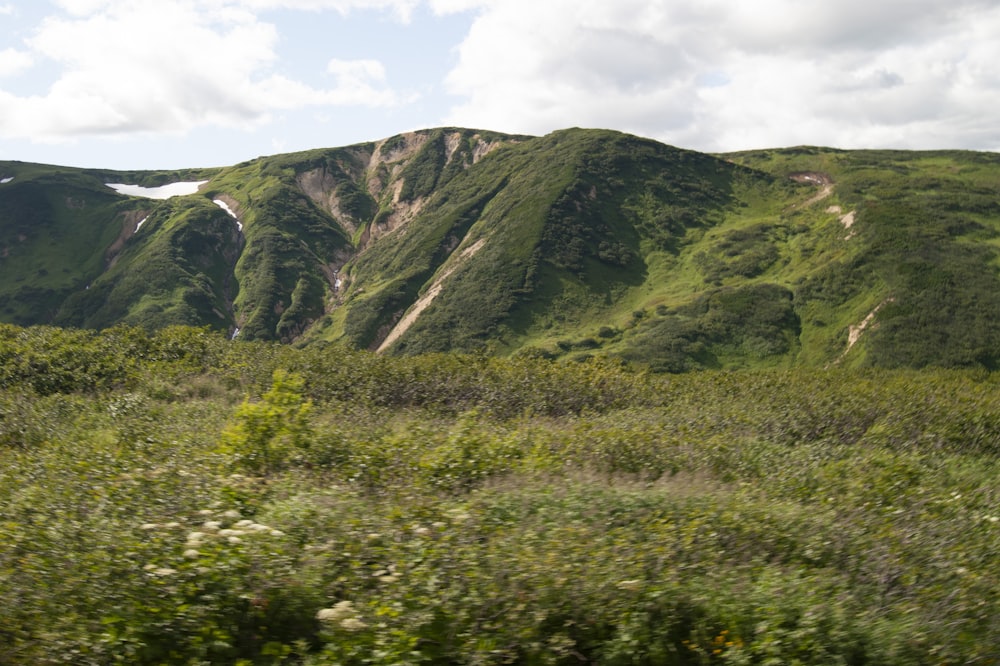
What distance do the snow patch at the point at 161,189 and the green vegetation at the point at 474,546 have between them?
197 meters

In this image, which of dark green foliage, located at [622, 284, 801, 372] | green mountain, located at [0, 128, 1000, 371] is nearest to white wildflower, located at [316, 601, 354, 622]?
dark green foliage, located at [622, 284, 801, 372]

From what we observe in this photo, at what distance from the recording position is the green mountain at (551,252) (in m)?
79.9

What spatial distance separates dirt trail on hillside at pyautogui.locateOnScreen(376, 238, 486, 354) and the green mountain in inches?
21.1

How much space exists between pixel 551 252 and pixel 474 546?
106502 mm

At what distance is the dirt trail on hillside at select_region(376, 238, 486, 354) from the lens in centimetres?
10612

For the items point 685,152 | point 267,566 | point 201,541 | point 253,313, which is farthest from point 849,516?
point 685,152

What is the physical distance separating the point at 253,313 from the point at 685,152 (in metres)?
91.4

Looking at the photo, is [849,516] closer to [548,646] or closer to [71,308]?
[548,646]

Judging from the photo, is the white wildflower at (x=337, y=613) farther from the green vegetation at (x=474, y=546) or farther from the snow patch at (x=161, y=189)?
the snow patch at (x=161, y=189)

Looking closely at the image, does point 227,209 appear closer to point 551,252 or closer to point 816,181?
point 551,252

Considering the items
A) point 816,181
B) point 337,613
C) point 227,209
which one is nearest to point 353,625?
point 337,613

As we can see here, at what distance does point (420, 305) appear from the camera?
368ft

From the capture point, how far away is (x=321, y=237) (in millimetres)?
153250

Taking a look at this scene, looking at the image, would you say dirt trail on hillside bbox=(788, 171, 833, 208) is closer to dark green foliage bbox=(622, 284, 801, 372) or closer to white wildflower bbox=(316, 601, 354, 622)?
dark green foliage bbox=(622, 284, 801, 372)
